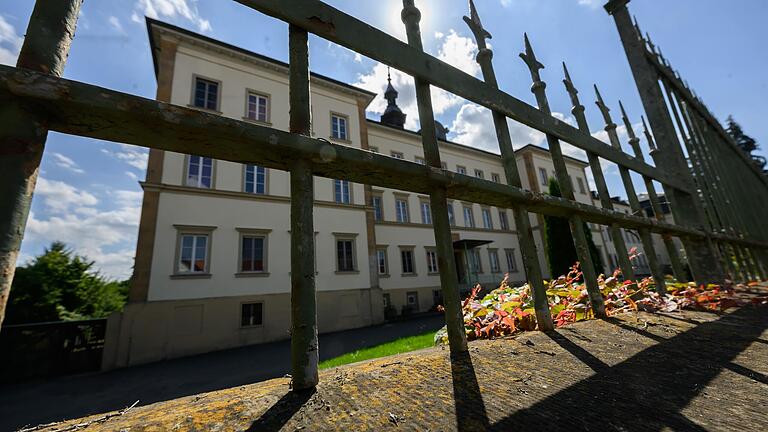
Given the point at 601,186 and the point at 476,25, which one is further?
the point at 601,186

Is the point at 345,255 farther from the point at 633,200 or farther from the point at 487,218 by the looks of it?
the point at 487,218

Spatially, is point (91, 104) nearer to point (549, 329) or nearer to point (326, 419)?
point (326, 419)

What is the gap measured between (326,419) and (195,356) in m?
13.3

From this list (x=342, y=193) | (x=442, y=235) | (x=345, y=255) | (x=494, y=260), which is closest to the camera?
(x=442, y=235)

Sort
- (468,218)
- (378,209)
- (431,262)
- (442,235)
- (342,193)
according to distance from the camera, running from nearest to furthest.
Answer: (442,235)
(342,193)
(378,209)
(431,262)
(468,218)

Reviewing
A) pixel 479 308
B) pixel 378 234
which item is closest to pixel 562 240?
pixel 378 234

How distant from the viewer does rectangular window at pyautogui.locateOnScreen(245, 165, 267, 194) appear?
14055 mm

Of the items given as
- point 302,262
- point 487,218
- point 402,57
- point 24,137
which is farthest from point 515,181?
point 487,218

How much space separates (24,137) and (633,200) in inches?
182

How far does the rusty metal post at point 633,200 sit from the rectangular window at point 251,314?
13.3m

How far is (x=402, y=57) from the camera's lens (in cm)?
163

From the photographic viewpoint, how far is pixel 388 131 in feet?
73.2

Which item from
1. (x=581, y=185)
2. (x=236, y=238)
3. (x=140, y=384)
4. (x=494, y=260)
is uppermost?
(x=581, y=185)

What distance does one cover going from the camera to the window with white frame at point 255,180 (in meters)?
14.1
